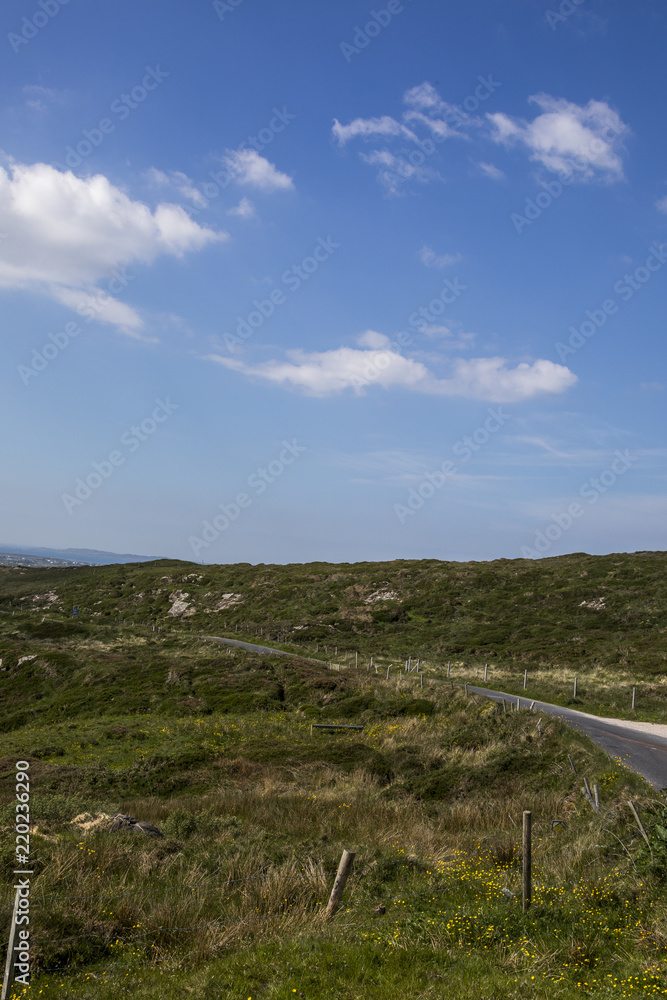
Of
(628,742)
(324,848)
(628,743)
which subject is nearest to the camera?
(324,848)

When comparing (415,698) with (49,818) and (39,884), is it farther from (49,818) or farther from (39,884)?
(39,884)

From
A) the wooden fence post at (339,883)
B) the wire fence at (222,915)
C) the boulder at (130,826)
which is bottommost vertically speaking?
the boulder at (130,826)

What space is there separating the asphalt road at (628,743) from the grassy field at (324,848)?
1113 mm

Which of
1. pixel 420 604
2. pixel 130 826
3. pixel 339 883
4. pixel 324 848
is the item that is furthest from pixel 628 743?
pixel 420 604

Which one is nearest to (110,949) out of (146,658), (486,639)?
(146,658)

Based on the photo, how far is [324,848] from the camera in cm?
1157

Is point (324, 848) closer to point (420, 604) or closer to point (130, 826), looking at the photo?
point (130, 826)

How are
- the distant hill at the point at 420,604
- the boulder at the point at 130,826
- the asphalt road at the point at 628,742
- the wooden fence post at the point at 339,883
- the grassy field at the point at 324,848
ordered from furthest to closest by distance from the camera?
the distant hill at the point at 420,604
the asphalt road at the point at 628,742
the boulder at the point at 130,826
the wooden fence post at the point at 339,883
the grassy field at the point at 324,848

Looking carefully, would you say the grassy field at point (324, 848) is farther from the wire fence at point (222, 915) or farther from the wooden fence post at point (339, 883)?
the wooden fence post at point (339, 883)

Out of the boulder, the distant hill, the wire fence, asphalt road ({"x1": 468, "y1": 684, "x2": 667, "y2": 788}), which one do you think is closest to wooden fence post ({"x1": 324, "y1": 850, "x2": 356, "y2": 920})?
the wire fence

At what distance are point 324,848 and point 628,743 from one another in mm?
13230

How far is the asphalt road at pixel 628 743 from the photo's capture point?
53.6 feet

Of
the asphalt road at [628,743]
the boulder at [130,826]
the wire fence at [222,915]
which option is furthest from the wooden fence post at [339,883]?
the asphalt road at [628,743]

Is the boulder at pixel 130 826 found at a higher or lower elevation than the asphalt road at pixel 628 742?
lower
